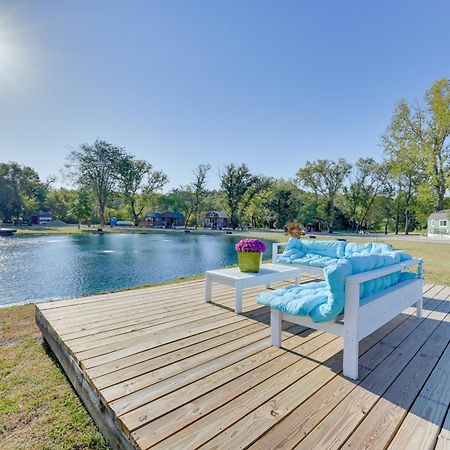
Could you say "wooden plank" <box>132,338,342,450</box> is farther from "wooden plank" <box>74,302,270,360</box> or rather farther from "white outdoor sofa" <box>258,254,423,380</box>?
"wooden plank" <box>74,302,270,360</box>

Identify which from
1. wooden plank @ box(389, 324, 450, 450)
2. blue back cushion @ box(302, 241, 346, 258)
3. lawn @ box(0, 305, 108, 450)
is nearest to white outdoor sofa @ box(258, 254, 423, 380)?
wooden plank @ box(389, 324, 450, 450)

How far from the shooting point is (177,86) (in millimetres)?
11539

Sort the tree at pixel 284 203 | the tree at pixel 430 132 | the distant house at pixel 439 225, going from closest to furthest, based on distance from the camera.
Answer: the tree at pixel 430 132 → the distant house at pixel 439 225 → the tree at pixel 284 203

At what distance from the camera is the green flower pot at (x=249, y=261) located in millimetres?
3262

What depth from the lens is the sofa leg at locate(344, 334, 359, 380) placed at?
171 centimetres

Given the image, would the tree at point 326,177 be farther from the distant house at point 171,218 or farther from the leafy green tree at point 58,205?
the leafy green tree at point 58,205

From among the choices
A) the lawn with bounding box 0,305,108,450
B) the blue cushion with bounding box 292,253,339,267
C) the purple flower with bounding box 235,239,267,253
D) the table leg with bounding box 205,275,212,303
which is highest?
the purple flower with bounding box 235,239,267,253

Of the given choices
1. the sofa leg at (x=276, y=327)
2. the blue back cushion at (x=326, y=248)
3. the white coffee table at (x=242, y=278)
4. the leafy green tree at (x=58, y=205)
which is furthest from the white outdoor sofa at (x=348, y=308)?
the leafy green tree at (x=58, y=205)

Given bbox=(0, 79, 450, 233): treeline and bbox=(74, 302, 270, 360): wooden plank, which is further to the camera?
bbox=(0, 79, 450, 233): treeline

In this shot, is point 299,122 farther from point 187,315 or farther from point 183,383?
point 183,383

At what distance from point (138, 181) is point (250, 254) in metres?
33.7

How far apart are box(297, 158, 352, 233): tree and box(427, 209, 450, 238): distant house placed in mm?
8820

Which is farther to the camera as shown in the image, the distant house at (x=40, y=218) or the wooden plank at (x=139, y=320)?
the distant house at (x=40, y=218)

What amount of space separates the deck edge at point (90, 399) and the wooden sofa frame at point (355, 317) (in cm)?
123
